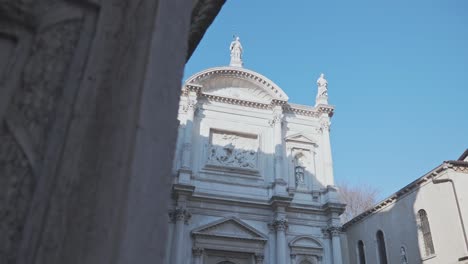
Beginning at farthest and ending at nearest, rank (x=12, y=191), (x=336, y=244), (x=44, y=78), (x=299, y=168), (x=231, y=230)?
(x=299, y=168) < (x=336, y=244) < (x=231, y=230) < (x=44, y=78) < (x=12, y=191)

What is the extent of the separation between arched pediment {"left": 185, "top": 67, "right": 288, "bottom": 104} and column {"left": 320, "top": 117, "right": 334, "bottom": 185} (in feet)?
7.80

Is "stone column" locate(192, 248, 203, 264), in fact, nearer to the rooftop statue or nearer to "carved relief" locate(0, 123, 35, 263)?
the rooftop statue

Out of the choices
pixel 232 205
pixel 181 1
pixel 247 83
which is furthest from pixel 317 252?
pixel 181 1

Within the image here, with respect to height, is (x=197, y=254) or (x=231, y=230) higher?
(x=231, y=230)

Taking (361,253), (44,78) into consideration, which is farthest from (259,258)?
(44,78)

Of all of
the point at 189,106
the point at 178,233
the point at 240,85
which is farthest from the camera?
the point at 240,85

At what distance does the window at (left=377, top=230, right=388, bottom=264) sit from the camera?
1914cm

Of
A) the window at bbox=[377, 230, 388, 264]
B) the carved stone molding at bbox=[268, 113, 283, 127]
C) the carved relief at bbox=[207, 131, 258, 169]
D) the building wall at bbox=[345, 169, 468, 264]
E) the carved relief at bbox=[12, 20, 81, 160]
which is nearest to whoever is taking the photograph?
the carved relief at bbox=[12, 20, 81, 160]

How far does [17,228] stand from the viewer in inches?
40.9

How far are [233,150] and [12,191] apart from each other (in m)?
16.5

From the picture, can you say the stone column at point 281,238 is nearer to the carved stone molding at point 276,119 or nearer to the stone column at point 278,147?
the stone column at point 278,147

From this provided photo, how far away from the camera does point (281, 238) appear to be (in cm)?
Answer: 1591

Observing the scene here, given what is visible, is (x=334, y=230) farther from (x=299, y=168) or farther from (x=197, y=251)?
(x=197, y=251)

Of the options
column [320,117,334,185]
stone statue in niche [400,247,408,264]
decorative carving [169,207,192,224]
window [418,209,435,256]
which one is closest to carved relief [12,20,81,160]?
decorative carving [169,207,192,224]
